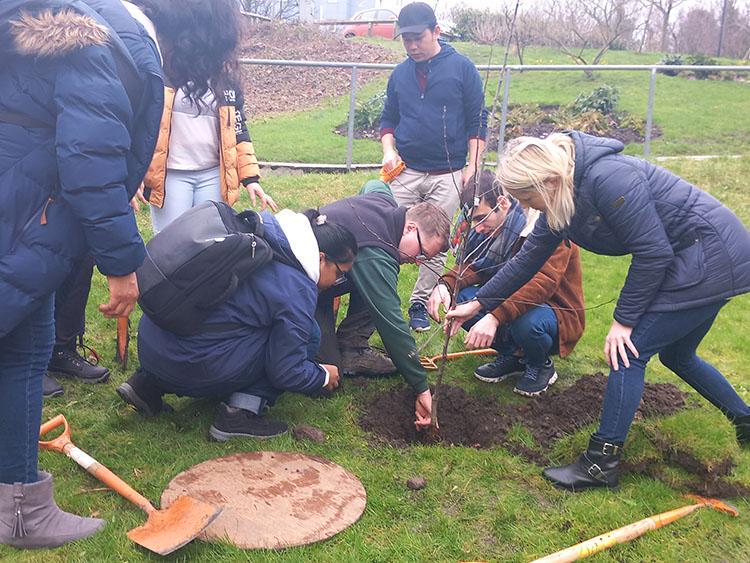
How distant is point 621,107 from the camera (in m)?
15.3

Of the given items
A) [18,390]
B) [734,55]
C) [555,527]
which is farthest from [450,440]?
[734,55]

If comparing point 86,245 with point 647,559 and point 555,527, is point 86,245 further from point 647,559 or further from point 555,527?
point 647,559

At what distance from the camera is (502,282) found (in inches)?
147

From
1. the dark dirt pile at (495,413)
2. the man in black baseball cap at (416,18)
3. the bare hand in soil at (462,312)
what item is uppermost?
the man in black baseball cap at (416,18)

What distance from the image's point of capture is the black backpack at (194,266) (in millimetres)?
3154

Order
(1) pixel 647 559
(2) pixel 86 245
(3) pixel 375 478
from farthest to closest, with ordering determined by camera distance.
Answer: (3) pixel 375 478, (1) pixel 647 559, (2) pixel 86 245

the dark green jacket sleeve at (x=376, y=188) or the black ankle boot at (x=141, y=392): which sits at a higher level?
the dark green jacket sleeve at (x=376, y=188)

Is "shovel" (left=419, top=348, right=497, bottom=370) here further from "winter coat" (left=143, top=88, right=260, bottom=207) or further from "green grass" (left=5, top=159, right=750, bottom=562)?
"winter coat" (left=143, top=88, right=260, bottom=207)

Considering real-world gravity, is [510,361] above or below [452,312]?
below

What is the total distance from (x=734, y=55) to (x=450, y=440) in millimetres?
25253

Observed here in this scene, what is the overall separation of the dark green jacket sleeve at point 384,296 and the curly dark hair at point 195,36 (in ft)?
3.71

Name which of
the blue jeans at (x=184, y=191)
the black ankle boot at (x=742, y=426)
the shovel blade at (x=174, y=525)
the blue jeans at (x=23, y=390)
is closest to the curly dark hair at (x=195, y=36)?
the blue jeans at (x=184, y=191)

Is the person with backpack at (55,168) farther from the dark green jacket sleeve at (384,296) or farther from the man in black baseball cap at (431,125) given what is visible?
the man in black baseball cap at (431,125)

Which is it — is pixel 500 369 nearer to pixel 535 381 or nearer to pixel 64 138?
pixel 535 381
